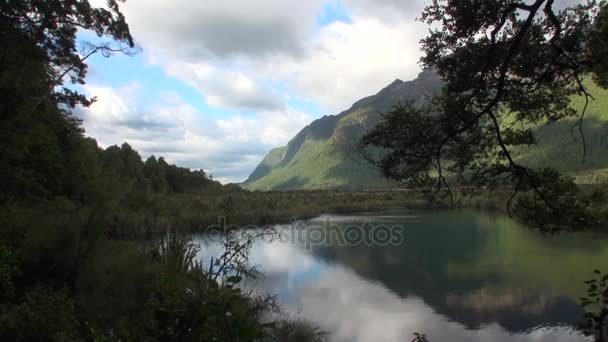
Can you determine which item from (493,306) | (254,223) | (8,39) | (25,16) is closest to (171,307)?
(8,39)

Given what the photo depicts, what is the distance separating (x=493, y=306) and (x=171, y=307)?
491 inches

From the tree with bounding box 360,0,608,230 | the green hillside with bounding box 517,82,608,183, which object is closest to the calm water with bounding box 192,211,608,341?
the tree with bounding box 360,0,608,230

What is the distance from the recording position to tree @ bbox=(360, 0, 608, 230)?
584 centimetres

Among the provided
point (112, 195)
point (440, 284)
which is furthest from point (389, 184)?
point (440, 284)

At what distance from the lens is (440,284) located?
15.7 metres

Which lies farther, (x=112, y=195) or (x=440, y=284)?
(x=440, y=284)

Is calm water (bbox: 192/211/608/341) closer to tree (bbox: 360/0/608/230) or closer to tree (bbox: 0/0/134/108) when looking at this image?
tree (bbox: 360/0/608/230)

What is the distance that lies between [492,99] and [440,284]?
1113 centimetres

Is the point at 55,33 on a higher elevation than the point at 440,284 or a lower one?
higher

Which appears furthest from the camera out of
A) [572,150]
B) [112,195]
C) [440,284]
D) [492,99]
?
[572,150]

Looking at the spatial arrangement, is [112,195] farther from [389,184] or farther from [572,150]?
[572,150]

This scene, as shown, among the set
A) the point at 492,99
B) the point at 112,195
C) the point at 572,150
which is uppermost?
the point at 572,150

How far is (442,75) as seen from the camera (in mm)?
6594

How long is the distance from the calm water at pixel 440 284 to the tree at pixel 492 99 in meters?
1.47
